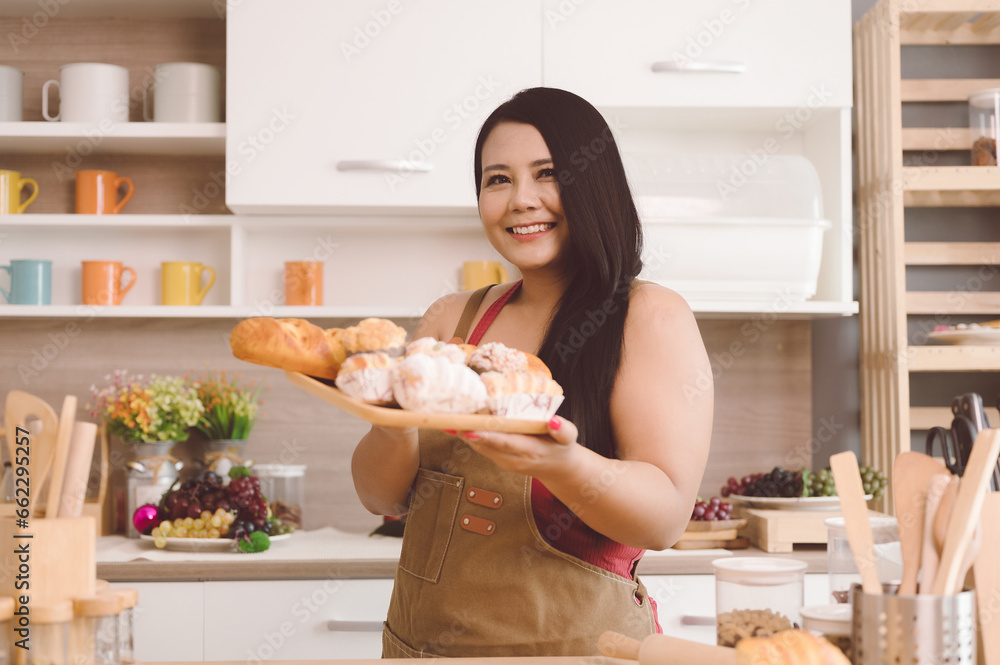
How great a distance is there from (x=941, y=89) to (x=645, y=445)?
1.75 metres

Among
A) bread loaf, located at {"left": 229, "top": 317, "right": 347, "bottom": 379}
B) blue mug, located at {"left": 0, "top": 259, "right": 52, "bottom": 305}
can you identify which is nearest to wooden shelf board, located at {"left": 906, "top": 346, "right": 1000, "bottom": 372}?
bread loaf, located at {"left": 229, "top": 317, "right": 347, "bottom": 379}

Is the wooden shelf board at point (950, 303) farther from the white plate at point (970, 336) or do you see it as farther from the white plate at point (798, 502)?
the white plate at point (798, 502)

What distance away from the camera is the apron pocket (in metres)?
1.08

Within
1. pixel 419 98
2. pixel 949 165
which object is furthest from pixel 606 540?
pixel 949 165

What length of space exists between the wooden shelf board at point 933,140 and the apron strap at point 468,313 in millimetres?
1447

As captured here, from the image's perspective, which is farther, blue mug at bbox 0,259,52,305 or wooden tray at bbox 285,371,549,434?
blue mug at bbox 0,259,52,305

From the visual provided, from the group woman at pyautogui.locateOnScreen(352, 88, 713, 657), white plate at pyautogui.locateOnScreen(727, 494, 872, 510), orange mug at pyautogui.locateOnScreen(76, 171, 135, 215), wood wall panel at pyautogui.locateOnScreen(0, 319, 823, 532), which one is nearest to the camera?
woman at pyautogui.locateOnScreen(352, 88, 713, 657)

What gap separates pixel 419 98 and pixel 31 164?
1098mm

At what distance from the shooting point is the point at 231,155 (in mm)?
1951

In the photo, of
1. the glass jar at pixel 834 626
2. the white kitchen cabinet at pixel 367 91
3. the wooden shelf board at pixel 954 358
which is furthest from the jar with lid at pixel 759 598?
the wooden shelf board at pixel 954 358

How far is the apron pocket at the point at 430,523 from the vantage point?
3.53ft

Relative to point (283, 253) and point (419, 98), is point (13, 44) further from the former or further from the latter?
point (419, 98)

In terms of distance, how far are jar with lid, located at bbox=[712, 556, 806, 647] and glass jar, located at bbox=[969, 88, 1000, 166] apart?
1741 millimetres

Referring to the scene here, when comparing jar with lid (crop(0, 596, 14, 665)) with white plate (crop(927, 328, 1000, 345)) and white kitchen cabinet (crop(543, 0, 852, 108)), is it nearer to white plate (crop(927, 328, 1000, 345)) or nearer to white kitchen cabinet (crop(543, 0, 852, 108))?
white kitchen cabinet (crop(543, 0, 852, 108))
